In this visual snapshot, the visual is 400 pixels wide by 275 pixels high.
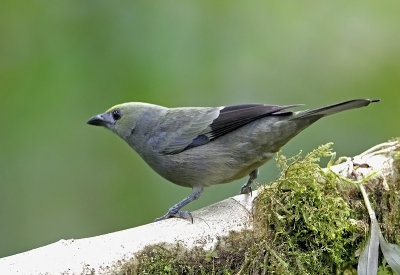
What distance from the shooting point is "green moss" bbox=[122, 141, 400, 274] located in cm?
302

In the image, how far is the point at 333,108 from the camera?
3.63 m

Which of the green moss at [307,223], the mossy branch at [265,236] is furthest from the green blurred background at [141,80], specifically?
the green moss at [307,223]

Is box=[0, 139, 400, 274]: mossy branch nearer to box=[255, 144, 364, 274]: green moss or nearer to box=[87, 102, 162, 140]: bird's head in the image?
box=[255, 144, 364, 274]: green moss

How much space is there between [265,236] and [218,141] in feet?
3.69

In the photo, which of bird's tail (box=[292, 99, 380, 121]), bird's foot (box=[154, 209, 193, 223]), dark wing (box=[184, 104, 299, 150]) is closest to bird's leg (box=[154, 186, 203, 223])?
bird's foot (box=[154, 209, 193, 223])

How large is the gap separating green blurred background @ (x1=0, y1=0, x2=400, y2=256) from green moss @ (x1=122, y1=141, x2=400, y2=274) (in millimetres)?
1552

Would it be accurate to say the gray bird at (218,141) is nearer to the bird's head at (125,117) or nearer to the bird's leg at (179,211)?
the bird's leg at (179,211)

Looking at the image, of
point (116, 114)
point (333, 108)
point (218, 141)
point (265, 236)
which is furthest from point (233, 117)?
point (265, 236)

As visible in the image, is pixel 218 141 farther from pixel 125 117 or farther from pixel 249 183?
pixel 125 117

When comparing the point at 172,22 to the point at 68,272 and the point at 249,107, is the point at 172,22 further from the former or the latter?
the point at 68,272

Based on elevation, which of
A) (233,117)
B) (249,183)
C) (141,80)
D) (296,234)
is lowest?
(296,234)

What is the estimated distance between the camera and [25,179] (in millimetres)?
5734

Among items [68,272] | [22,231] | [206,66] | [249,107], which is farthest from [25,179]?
[68,272]

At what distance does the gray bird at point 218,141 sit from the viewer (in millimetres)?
4039
